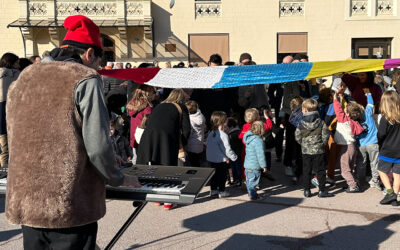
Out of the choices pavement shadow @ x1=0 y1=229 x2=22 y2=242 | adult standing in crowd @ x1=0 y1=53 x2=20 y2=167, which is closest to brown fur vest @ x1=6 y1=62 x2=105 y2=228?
pavement shadow @ x1=0 y1=229 x2=22 y2=242

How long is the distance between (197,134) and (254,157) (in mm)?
889

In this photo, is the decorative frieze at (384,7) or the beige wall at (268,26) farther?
the decorative frieze at (384,7)

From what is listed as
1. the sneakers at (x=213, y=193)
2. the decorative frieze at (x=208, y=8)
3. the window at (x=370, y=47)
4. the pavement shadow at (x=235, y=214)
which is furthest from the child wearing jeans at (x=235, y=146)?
the window at (x=370, y=47)

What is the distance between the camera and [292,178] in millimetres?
6668

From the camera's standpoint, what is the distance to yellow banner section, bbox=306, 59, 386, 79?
558 cm

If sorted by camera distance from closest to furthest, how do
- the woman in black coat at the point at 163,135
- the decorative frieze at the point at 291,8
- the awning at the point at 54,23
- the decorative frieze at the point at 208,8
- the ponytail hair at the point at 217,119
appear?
the woman in black coat at the point at 163,135 → the ponytail hair at the point at 217,119 → the awning at the point at 54,23 → the decorative frieze at the point at 208,8 → the decorative frieze at the point at 291,8

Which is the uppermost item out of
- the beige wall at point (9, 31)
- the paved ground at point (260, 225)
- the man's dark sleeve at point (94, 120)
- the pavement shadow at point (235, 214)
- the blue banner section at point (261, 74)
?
the beige wall at point (9, 31)

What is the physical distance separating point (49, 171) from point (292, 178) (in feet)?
16.9

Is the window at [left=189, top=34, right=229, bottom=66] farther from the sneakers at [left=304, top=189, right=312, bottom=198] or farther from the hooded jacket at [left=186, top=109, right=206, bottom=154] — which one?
the sneakers at [left=304, top=189, right=312, bottom=198]

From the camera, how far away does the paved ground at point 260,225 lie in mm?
4230

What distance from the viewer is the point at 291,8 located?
2070 cm

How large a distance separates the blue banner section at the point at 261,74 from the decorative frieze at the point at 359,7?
1704 cm

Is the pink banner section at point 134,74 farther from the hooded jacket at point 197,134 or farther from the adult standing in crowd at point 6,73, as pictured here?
the adult standing in crowd at point 6,73

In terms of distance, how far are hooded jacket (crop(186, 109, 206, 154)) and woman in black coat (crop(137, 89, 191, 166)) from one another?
0.54 meters
